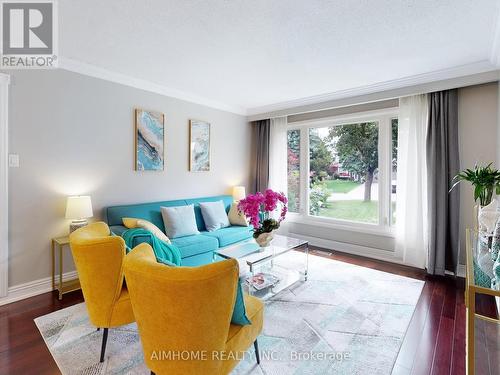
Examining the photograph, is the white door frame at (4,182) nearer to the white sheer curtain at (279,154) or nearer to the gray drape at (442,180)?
the white sheer curtain at (279,154)

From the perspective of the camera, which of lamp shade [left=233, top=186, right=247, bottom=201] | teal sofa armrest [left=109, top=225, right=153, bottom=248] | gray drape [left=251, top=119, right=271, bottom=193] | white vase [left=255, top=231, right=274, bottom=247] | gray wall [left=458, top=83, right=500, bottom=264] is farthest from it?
gray drape [left=251, top=119, right=271, bottom=193]

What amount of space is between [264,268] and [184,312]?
2110 mm

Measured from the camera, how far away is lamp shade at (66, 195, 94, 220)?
8.73 ft

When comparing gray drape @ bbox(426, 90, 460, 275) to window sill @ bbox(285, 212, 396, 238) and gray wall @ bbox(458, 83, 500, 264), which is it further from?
window sill @ bbox(285, 212, 396, 238)

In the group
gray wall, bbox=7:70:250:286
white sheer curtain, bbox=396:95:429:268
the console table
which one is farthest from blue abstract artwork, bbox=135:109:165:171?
the console table

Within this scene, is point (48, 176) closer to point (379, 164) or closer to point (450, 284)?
point (379, 164)

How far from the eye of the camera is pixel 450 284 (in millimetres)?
2980

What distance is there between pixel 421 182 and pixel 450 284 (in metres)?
1.24

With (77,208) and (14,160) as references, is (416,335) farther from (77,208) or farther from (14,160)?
(14,160)

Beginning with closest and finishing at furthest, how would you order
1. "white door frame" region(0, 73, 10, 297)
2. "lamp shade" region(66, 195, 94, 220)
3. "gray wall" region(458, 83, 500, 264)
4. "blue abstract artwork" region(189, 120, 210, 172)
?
"white door frame" region(0, 73, 10, 297)
"lamp shade" region(66, 195, 94, 220)
"gray wall" region(458, 83, 500, 264)
"blue abstract artwork" region(189, 120, 210, 172)

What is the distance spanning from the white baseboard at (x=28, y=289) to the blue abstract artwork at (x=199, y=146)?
7.33ft

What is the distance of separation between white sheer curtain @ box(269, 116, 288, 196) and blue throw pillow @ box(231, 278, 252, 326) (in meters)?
3.54

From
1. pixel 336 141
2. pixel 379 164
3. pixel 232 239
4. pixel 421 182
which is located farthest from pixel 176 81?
pixel 421 182

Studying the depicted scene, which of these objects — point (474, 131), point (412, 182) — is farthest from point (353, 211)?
point (474, 131)
